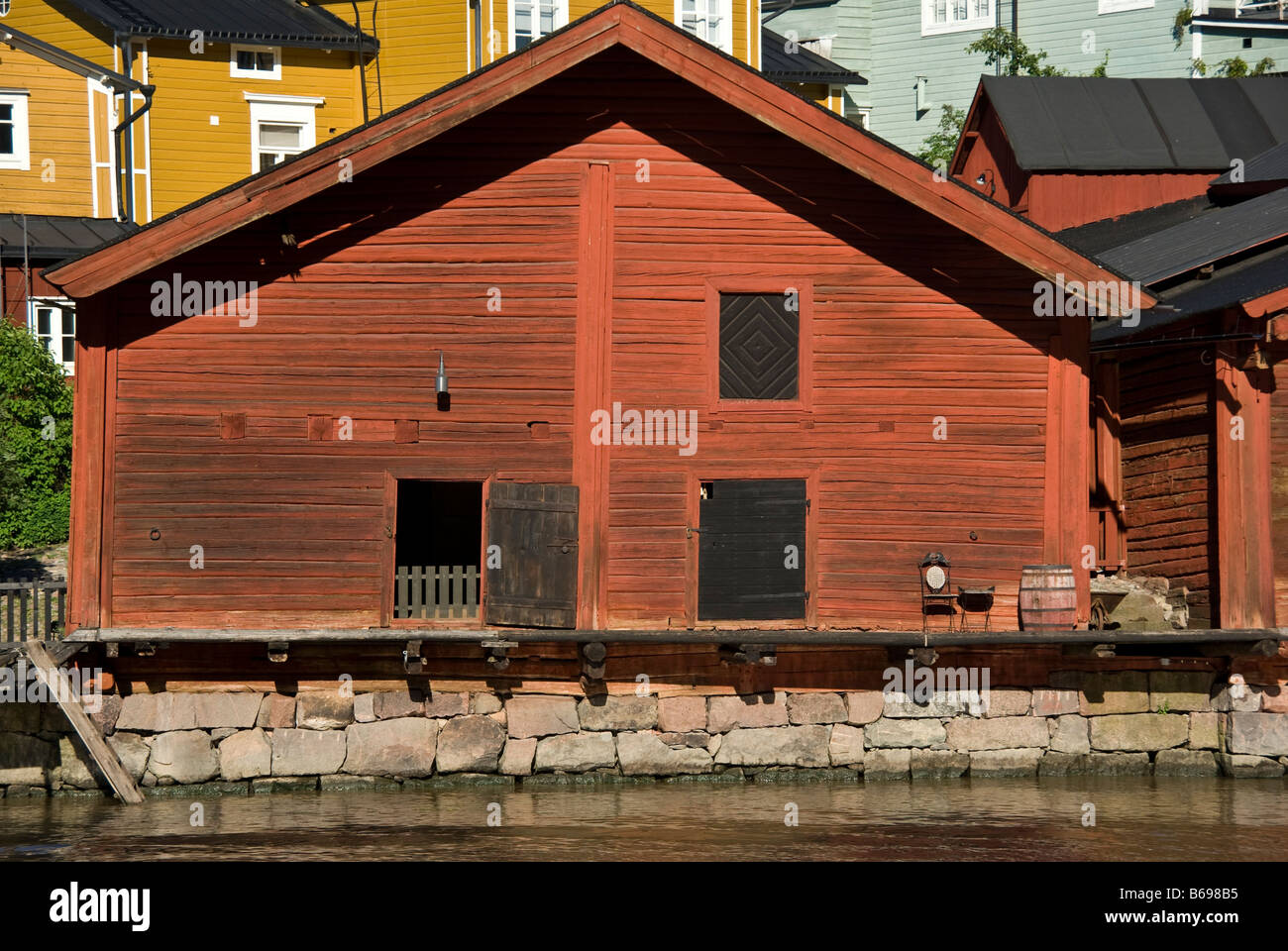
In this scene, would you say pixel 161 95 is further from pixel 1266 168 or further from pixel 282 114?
pixel 1266 168

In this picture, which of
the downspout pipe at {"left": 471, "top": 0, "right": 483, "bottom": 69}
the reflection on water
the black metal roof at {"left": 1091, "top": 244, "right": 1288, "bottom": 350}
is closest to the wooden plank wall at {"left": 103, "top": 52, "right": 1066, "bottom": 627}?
the black metal roof at {"left": 1091, "top": 244, "right": 1288, "bottom": 350}

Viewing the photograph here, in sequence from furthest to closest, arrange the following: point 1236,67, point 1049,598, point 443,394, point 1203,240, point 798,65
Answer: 1. point 798,65
2. point 1236,67
3. point 1203,240
4. point 1049,598
5. point 443,394

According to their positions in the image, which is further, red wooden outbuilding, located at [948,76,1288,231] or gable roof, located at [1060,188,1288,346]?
red wooden outbuilding, located at [948,76,1288,231]

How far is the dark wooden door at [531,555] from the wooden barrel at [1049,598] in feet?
16.7

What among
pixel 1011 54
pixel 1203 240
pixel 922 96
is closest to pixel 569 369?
pixel 1203 240

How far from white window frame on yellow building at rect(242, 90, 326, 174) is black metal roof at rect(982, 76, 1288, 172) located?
14727 millimetres

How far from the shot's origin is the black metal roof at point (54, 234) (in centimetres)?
2994

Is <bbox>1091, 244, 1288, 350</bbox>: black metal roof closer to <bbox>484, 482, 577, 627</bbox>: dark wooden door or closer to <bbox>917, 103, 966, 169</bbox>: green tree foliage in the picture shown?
<bbox>484, 482, 577, 627</bbox>: dark wooden door

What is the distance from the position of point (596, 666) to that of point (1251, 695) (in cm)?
773

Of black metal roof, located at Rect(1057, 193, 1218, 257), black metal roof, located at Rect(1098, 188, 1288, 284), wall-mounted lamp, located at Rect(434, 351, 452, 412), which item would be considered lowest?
wall-mounted lamp, located at Rect(434, 351, 452, 412)

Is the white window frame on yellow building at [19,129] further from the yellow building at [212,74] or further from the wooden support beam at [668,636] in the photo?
the wooden support beam at [668,636]

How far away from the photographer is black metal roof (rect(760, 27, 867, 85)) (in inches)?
1457

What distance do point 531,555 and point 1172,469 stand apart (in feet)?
26.4

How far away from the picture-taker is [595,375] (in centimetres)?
1755
